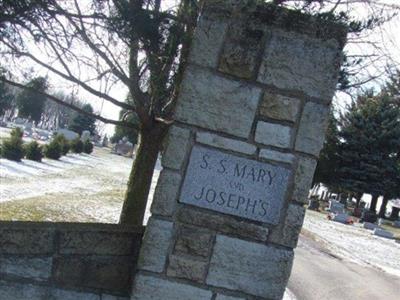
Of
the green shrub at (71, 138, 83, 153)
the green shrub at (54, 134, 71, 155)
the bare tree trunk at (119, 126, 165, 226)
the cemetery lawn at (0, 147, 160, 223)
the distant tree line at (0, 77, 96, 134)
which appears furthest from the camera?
the distant tree line at (0, 77, 96, 134)

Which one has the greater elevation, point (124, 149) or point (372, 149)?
point (372, 149)

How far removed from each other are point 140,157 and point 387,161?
1177 inches

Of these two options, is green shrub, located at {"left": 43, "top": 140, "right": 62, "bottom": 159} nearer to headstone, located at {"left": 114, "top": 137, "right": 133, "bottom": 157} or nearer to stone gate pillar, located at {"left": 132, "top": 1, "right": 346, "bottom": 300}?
headstone, located at {"left": 114, "top": 137, "right": 133, "bottom": 157}

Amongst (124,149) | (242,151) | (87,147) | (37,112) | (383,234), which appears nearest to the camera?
(242,151)

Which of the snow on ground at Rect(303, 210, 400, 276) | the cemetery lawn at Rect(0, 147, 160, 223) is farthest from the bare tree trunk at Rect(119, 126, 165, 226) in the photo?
the snow on ground at Rect(303, 210, 400, 276)

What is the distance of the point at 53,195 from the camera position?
15.0 m

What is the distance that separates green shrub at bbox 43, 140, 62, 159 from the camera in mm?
28078

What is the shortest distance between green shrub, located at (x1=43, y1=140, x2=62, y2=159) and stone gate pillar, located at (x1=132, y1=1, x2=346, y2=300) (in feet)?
84.5

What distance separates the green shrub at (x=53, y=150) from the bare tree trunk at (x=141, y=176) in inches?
835

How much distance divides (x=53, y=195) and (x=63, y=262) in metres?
11.9

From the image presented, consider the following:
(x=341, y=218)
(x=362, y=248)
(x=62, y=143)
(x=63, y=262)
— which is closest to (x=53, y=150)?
(x=62, y=143)

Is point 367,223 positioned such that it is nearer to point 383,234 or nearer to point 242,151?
point 383,234

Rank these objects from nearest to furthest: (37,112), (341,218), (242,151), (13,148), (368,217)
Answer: (242,151) → (13,148) → (341,218) → (368,217) → (37,112)

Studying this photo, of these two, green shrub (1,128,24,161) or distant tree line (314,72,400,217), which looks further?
distant tree line (314,72,400,217)
